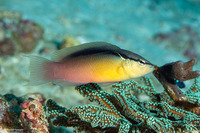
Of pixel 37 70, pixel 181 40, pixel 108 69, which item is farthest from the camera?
pixel 181 40

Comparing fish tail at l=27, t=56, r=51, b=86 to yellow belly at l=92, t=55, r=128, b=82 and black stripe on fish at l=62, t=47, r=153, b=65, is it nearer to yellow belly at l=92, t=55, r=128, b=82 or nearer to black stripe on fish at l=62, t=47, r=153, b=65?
black stripe on fish at l=62, t=47, r=153, b=65

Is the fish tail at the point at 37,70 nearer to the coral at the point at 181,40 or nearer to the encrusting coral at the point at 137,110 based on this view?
the encrusting coral at the point at 137,110

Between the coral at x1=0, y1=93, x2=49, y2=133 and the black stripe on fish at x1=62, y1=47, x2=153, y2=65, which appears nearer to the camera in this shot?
the black stripe on fish at x1=62, y1=47, x2=153, y2=65

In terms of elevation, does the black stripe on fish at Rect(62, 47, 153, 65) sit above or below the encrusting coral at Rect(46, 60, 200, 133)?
above

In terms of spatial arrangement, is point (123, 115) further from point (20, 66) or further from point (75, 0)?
point (75, 0)

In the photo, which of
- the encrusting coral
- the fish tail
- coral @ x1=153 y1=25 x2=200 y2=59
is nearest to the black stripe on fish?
the fish tail

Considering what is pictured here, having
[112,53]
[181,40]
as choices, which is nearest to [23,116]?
[112,53]

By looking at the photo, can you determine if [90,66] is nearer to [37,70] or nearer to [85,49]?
[85,49]

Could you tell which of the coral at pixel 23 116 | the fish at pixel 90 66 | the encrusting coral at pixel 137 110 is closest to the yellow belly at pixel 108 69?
the fish at pixel 90 66
